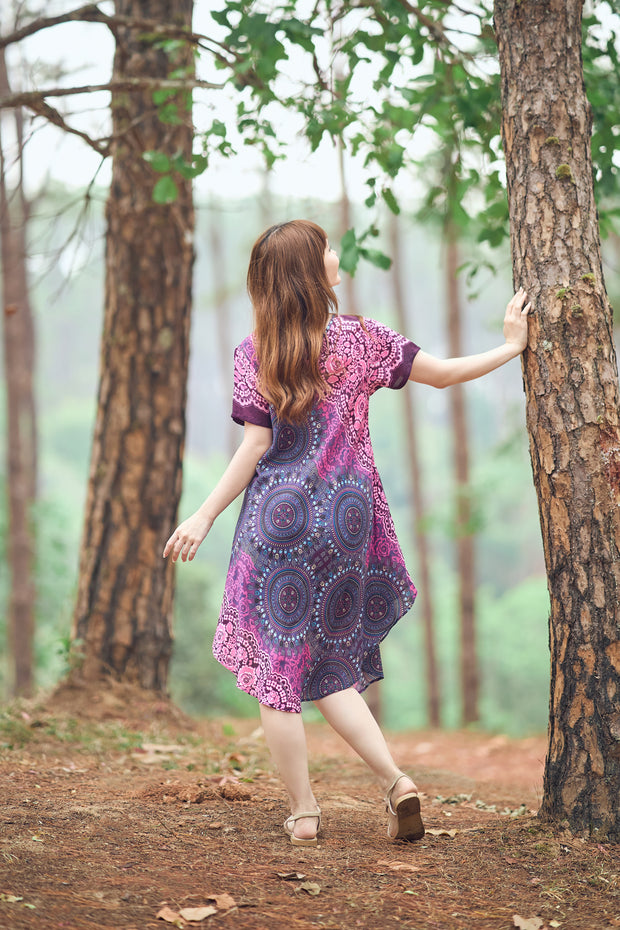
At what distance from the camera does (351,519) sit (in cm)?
280

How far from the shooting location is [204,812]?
3053 mm

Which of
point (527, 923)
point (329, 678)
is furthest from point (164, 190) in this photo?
point (527, 923)

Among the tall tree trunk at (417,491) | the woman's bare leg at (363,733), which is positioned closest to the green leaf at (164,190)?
the woman's bare leg at (363,733)

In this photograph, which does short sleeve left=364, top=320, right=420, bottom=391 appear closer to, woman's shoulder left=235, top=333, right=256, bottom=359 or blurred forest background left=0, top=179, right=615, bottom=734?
woman's shoulder left=235, top=333, right=256, bottom=359

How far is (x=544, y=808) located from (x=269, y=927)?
1.14 metres

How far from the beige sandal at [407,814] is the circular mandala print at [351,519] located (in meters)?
0.74

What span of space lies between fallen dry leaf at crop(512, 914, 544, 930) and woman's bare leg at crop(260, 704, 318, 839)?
75 centimetres

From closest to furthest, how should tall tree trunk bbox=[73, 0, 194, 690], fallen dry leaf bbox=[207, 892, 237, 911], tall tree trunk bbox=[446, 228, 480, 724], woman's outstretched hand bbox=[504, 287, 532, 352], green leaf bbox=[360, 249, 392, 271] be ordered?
fallen dry leaf bbox=[207, 892, 237, 911]
woman's outstretched hand bbox=[504, 287, 532, 352]
green leaf bbox=[360, 249, 392, 271]
tall tree trunk bbox=[73, 0, 194, 690]
tall tree trunk bbox=[446, 228, 480, 724]

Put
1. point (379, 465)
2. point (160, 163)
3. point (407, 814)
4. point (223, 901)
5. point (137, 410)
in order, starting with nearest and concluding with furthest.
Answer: point (223, 901)
point (407, 814)
point (160, 163)
point (137, 410)
point (379, 465)

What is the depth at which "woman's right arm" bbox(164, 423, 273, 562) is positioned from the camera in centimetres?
277

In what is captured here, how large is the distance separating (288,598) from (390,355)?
880 millimetres

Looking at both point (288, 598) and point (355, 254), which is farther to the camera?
point (355, 254)

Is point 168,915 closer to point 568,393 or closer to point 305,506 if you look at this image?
point 305,506

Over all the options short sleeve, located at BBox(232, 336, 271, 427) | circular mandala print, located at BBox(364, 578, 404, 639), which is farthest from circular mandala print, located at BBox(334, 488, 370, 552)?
short sleeve, located at BBox(232, 336, 271, 427)
